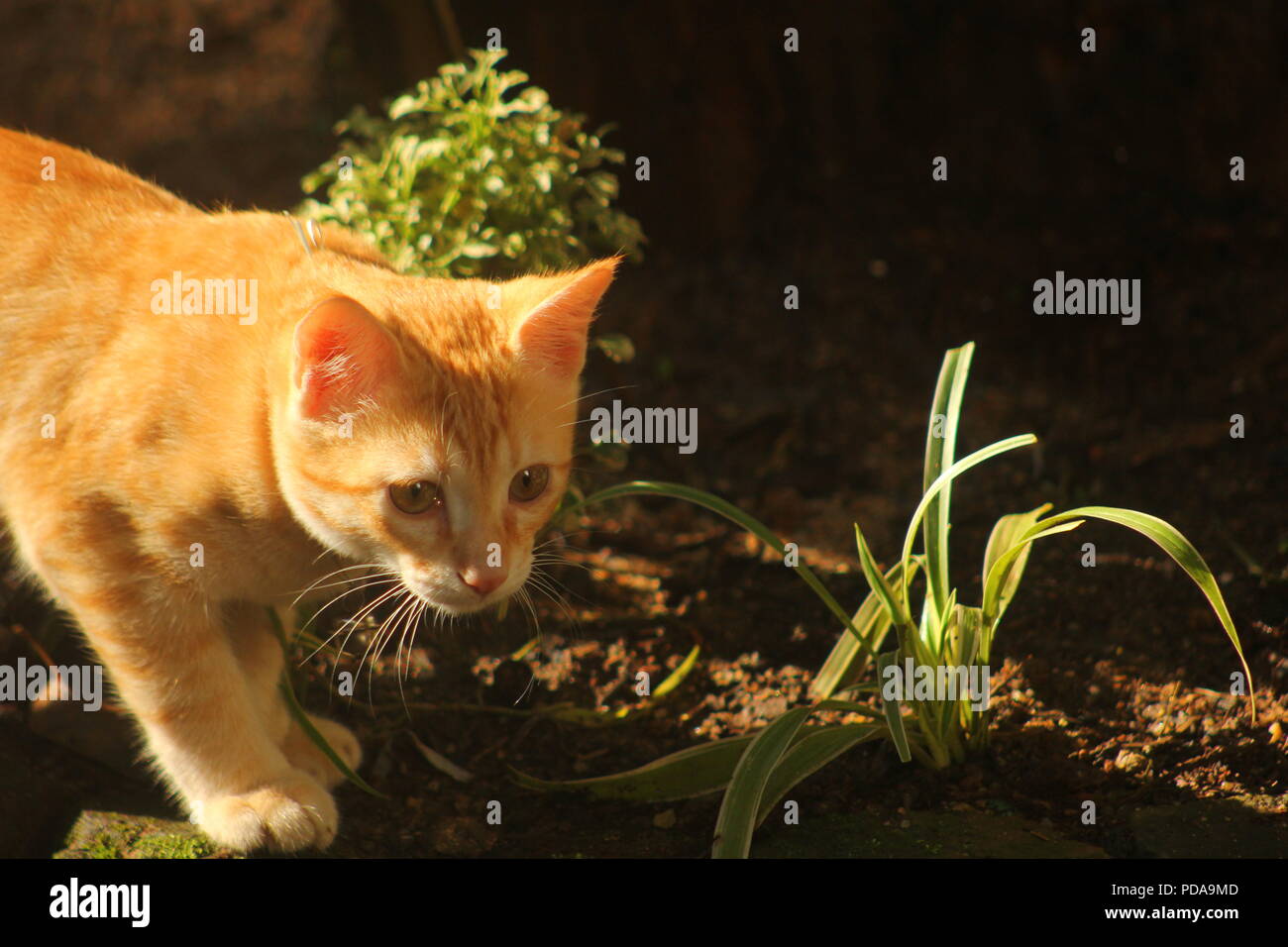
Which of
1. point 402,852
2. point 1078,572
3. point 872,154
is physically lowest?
point 402,852

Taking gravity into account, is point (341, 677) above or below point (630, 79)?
below

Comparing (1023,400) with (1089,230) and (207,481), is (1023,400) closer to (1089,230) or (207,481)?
(1089,230)

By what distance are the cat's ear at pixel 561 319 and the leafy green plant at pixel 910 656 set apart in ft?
1.08

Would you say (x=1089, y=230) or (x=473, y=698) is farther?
(x=1089, y=230)

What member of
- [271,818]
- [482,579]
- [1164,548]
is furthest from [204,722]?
[1164,548]

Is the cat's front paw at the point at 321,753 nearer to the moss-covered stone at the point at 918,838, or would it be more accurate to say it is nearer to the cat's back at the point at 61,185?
the moss-covered stone at the point at 918,838

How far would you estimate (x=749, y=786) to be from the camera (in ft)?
6.75

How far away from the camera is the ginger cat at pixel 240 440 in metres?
1.99

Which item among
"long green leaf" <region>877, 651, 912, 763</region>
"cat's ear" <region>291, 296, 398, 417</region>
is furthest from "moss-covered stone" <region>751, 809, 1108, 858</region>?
"cat's ear" <region>291, 296, 398, 417</region>

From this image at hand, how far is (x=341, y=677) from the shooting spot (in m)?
2.73

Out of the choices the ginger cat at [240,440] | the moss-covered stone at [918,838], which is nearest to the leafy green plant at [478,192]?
the ginger cat at [240,440]

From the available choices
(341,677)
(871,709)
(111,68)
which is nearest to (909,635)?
(871,709)

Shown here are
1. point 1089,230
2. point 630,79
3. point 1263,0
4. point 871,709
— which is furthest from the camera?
point 630,79

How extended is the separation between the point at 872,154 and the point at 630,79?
0.95 m
